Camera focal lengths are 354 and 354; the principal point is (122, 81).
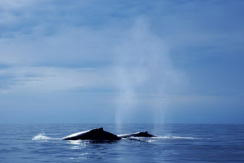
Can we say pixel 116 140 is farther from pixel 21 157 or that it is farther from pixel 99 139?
pixel 21 157

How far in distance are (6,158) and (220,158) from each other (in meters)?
21.6

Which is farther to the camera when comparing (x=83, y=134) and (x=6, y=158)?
(x=83, y=134)

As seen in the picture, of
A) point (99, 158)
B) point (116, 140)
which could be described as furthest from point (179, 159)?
point (116, 140)

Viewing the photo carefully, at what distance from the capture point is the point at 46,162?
32.0m

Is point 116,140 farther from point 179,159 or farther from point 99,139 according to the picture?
point 179,159

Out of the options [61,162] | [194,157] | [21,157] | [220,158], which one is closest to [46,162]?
[61,162]

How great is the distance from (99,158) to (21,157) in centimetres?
792

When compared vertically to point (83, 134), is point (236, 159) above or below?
below

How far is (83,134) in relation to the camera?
61.5 m

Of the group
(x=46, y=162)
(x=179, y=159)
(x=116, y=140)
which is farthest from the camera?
(x=116, y=140)

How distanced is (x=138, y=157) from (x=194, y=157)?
18.9 ft

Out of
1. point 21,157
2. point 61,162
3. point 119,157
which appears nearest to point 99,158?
point 119,157

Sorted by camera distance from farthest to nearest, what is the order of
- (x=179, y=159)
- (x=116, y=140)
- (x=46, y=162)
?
(x=116, y=140)
(x=179, y=159)
(x=46, y=162)

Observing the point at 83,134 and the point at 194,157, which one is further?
the point at 83,134
